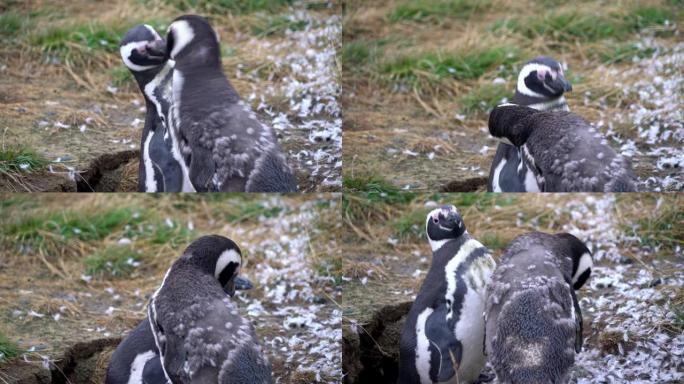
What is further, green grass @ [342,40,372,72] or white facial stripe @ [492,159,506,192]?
green grass @ [342,40,372,72]

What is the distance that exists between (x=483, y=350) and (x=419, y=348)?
0.19 m

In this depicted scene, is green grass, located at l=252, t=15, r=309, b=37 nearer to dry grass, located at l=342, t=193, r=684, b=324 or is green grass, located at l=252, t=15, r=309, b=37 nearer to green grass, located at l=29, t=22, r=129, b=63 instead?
green grass, located at l=29, t=22, r=129, b=63

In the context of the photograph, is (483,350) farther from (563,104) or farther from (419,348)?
(563,104)

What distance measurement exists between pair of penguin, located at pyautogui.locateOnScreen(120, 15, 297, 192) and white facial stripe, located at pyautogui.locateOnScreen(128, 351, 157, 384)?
0.51 metres

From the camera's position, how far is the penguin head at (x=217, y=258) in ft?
10.1

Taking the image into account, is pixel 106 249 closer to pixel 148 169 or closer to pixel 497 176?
pixel 148 169

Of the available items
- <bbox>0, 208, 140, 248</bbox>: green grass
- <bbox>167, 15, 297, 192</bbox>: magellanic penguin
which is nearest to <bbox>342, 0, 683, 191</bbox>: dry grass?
<bbox>167, 15, 297, 192</bbox>: magellanic penguin

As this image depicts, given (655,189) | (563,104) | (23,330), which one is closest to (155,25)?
(23,330)

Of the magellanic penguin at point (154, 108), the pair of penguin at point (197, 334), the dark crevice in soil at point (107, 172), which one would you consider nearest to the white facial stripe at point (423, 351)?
the pair of penguin at point (197, 334)

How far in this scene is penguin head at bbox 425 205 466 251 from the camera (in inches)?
127

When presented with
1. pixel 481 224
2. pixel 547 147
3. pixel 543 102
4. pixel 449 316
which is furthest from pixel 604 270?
pixel 449 316

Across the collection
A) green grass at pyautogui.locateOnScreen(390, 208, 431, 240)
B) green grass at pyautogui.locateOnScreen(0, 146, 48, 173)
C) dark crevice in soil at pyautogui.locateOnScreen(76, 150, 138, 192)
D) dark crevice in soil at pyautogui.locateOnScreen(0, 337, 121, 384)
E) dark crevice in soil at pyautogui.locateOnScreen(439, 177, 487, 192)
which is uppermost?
green grass at pyautogui.locateOnScreen(0, 146, 48, 173)

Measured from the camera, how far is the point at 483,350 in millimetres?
3121

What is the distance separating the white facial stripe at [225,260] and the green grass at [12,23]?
58.7 inches
